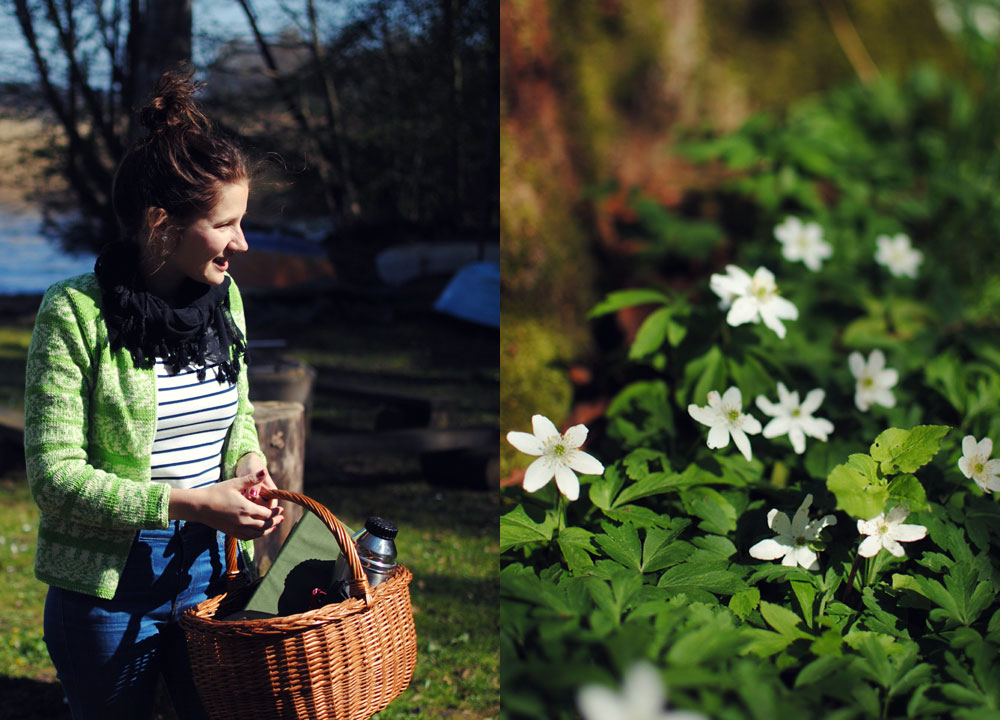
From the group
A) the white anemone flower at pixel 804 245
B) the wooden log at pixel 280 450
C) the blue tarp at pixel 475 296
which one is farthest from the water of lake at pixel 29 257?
the white anemone flower at pixel 804 245

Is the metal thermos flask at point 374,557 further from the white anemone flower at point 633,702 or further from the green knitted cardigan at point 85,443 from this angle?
the white anemone flower at point 633,702

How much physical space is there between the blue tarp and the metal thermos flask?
20.4 ft

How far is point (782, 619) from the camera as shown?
1343 mm

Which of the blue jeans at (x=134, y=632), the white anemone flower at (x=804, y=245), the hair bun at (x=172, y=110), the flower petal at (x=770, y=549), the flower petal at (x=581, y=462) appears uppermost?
the hair bun at (x=172, y=110)

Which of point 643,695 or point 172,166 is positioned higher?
point 172,166

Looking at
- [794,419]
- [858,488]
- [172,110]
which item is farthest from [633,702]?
[794,419]

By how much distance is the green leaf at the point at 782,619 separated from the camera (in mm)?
1319

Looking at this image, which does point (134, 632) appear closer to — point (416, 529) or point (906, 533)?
point (906, 533)

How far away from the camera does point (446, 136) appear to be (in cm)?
998

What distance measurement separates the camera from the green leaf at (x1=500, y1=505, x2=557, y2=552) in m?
1.45

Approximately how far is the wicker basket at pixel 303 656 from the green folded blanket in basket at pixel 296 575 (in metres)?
0.13

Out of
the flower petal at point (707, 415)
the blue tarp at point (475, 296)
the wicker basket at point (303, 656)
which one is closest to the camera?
the wicker basket at point (303, 656)

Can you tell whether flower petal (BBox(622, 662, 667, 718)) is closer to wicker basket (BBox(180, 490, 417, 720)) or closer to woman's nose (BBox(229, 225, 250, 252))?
wicker basket (BBox(180, 490, 417, 720))

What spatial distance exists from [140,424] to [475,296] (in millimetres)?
6796
